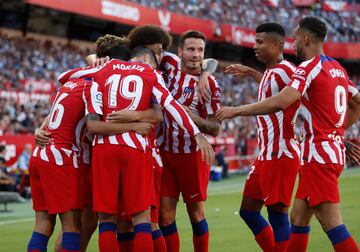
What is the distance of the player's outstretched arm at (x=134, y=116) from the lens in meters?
7.08

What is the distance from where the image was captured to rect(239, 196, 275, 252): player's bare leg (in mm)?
8328

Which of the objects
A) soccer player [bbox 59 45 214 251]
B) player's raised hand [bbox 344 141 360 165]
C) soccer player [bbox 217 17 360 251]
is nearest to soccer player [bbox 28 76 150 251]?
soccer player [bbox 59 45 214 251]

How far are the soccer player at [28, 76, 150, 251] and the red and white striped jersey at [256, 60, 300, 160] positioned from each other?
1.85 meters

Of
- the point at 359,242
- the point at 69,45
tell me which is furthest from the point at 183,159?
the point at 69,45

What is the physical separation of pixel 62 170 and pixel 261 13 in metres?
40.2

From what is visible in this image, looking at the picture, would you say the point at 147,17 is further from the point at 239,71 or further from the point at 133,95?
the point at 133,95

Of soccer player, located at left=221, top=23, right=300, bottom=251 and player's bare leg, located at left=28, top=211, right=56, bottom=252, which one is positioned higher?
soccer player, located at left=221, top=23, right=300, bottom=251

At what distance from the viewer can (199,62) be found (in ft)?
27.8

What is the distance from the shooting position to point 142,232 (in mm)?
6992

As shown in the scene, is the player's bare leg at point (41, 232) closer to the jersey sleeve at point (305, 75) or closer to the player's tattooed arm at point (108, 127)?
the player's tattooed arm at point (108, 127)

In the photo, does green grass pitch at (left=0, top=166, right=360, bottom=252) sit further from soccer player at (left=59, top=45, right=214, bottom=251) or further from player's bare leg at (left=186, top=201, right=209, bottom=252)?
soccer player at (left=59, top=45, right=214, bottom=251)

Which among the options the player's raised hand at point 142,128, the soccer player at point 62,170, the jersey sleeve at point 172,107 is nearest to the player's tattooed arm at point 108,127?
the player's raised hand at point 142,128

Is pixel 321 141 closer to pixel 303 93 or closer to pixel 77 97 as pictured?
pixel 303 93

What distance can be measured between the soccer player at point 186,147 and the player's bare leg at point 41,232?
1.29m
